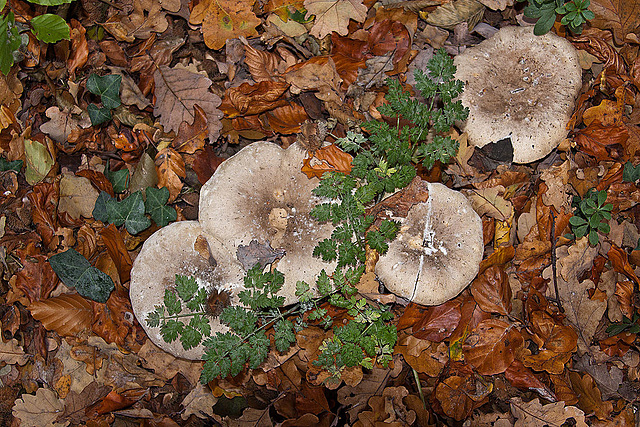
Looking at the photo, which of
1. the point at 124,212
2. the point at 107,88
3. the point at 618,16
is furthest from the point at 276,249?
the point at 618,16

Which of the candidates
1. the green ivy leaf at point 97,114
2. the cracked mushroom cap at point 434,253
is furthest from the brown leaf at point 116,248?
the cracked mushroom cap at point 434,253

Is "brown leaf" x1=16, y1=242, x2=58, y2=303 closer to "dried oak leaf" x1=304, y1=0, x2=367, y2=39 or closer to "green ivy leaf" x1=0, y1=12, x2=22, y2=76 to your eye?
"green ivy leaf" x1=0, y1=12, x2=22, y2=76

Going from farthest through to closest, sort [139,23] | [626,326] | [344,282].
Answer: [139,23] < [626,326] < [344,282]

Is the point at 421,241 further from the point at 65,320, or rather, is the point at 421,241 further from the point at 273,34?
the point at 65,320

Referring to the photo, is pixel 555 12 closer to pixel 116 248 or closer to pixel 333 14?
pixel 333 14

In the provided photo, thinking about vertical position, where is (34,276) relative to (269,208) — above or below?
below

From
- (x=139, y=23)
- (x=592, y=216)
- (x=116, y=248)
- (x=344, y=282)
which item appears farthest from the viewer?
(x=139, y=23)
